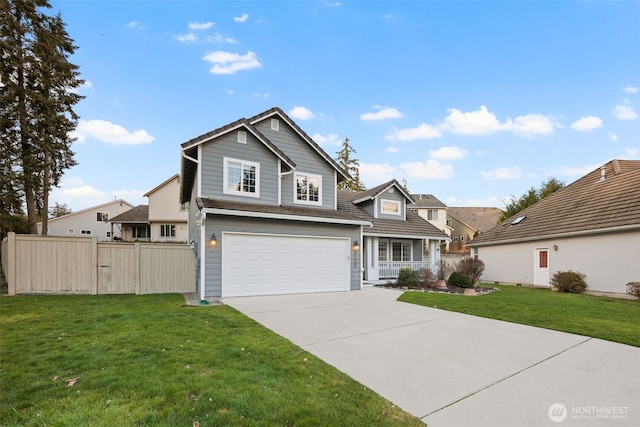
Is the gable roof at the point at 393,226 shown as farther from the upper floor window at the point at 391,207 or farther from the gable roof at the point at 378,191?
the upper floor window at the point at 391,207

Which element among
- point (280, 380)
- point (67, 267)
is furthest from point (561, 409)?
point (67, 267)

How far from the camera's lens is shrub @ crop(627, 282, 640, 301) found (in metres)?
11.5

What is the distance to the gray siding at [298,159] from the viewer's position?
12805 mm

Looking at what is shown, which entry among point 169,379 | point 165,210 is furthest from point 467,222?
point 169,379

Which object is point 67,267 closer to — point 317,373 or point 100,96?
point 100,96

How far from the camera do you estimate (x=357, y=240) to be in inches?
511

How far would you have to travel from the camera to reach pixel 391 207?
57.8ft

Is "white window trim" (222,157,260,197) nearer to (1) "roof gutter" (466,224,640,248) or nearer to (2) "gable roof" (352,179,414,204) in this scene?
(2) "gable roof" (352,179,414,204)

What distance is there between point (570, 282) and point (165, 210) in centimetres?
2979

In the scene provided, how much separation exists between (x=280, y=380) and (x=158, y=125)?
16054mm

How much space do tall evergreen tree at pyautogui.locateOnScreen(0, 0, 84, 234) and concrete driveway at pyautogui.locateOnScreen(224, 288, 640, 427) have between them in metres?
16.4

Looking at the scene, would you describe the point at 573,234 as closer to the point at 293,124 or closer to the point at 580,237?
the point at 580,237

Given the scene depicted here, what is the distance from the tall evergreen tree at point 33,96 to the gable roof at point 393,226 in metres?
15.8

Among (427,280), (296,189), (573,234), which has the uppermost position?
(296,189)
